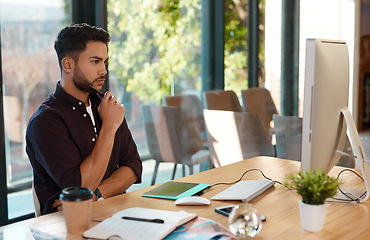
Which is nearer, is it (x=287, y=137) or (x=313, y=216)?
(x=313, y=216)

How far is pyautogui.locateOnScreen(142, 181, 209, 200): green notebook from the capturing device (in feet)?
6.29

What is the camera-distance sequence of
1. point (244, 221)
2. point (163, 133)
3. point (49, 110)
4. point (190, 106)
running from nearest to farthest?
1. point (244, 221)
2. point (49, 110)
3. point (163, 133)
4. point (190, 106)

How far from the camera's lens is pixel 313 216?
1.48m

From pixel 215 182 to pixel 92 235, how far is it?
32.8 inches

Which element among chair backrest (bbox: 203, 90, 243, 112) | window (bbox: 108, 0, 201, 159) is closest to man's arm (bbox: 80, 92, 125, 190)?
window (bbox: 108, 0, 201, 159)

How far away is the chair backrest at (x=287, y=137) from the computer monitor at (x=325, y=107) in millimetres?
2106

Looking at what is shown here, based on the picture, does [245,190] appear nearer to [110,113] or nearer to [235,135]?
[110,113]

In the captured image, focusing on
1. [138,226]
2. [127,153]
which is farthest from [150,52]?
[138,226]

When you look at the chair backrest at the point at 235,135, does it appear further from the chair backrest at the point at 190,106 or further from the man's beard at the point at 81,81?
the man's beard at the point at 81,81

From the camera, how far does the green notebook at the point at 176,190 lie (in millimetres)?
1917

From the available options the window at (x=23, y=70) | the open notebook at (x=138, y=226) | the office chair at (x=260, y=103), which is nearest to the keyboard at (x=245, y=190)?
the open notebook at (x=138, y=226)

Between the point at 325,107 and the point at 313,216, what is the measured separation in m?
0.39

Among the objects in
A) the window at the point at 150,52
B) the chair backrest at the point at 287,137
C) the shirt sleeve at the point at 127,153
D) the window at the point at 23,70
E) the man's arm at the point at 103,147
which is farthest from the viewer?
the window at the point at 150,52

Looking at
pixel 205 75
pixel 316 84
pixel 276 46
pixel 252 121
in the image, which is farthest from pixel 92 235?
pixel 276 46
